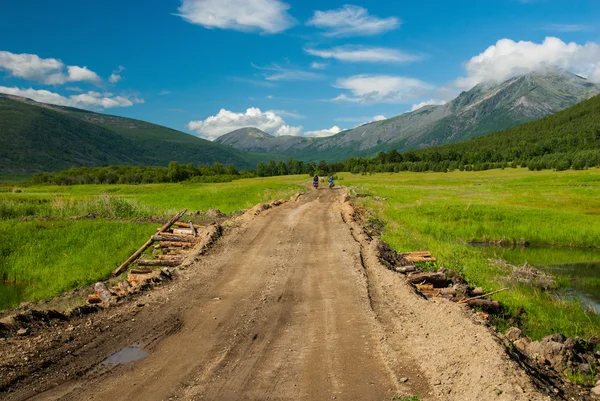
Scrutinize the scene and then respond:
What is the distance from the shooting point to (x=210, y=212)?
37.8 meters

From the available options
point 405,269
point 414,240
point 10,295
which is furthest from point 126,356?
point 414,240

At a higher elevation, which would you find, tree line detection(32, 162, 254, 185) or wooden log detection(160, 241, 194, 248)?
tree line detection(32, 162, 254, 185)

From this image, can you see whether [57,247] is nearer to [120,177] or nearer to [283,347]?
[283,347]

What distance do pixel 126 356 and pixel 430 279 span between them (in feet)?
38.0

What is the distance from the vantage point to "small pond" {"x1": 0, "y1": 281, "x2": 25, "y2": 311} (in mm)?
21312

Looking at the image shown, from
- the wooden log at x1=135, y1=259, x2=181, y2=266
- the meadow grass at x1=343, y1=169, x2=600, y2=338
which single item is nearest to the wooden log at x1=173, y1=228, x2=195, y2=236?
the wooden log at x1=135, y1=259, x2=181, y2=266

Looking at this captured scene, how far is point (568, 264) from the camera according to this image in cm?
2758

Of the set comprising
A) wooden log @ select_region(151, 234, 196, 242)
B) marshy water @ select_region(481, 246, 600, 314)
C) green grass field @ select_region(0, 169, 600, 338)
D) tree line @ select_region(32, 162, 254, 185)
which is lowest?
marshy water @ select_region(481, 246, 600, 314)

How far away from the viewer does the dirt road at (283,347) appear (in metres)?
7.71

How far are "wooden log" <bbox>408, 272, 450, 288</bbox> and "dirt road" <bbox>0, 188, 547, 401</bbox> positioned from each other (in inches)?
49.1

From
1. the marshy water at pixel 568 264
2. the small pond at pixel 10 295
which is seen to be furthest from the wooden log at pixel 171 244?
the marshy water at pixel 568 264

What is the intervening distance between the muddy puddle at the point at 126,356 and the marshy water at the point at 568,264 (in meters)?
17.1

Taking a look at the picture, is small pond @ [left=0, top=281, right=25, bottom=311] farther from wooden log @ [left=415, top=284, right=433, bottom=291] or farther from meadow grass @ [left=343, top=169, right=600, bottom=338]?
meadow grass @ [left=343, top=169, right=600, bottom=338]

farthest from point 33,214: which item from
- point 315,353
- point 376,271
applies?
point 315,353
